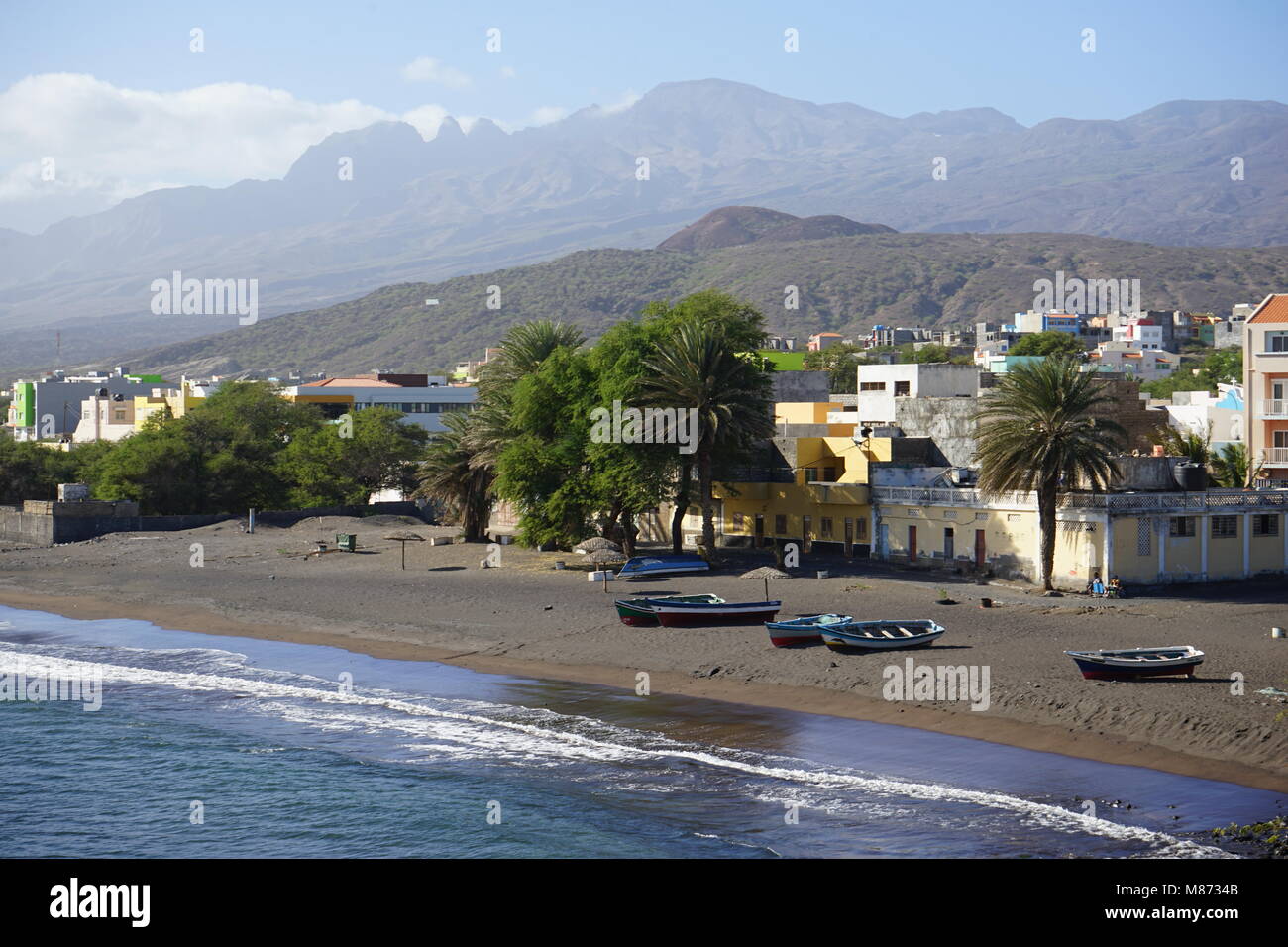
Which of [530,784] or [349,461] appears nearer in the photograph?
[530,784]

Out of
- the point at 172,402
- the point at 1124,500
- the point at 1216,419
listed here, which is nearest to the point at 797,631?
the point at 1124,500

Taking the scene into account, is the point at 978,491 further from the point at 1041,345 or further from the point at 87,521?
the point at 1041,345

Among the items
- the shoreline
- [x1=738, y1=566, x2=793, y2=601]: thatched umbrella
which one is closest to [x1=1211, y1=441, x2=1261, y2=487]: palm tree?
[x1=738, y1=566, x2=793, y2=601]: thatched umbrella

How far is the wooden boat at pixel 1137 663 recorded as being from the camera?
33.2 m

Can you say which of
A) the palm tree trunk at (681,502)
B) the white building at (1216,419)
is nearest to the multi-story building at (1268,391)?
the white building at (1216,419)

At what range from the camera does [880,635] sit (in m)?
39.0

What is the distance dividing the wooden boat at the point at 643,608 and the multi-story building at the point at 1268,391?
32.1 metres

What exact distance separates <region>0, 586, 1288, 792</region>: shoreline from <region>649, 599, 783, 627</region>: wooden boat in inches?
173

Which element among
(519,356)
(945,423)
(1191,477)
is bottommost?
(1191,477)

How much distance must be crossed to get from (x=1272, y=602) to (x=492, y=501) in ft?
131

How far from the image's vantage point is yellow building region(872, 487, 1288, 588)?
49000 millimetres

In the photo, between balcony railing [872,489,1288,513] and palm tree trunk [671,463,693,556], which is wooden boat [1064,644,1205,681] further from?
palm tree trunk [671,463,693,556]

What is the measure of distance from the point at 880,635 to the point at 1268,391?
3470 cm
